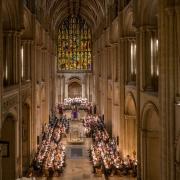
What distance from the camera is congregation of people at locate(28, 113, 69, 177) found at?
25156 millimetres

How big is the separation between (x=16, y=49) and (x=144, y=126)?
9.04 m

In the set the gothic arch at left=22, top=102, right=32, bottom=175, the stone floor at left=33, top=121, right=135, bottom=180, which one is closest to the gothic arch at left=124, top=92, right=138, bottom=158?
the stone floor at left=33, top=121, right=135, bottom=180

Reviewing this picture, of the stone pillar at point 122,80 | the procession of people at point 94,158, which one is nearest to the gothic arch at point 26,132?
the procession of people at point 94,158

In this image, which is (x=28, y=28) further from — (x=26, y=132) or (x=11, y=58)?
(x=26, y=132)

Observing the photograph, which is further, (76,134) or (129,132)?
(76,134)

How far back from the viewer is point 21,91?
2330 cm

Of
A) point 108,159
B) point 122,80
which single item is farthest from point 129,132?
point 122,80

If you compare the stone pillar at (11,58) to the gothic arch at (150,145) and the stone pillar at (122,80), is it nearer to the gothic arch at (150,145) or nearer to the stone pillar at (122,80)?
the gothic arch at (150,145)

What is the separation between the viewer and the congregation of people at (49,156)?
82.5 ft

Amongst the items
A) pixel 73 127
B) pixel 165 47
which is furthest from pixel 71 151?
pixel 165 47

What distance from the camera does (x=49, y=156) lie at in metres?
28.7

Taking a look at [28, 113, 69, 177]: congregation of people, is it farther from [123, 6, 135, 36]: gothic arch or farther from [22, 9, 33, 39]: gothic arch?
[123, 6, 135, 36]: gothic arch

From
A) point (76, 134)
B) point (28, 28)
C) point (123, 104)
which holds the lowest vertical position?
point (76, 134)

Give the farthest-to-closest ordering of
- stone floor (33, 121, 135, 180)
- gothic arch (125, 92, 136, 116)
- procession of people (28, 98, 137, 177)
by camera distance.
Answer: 1. gothic arch (125, 92, 136, 116)
2. procession of people (28, 98, 137, 177)
3. stone floor (33, 121, 135, 180)
